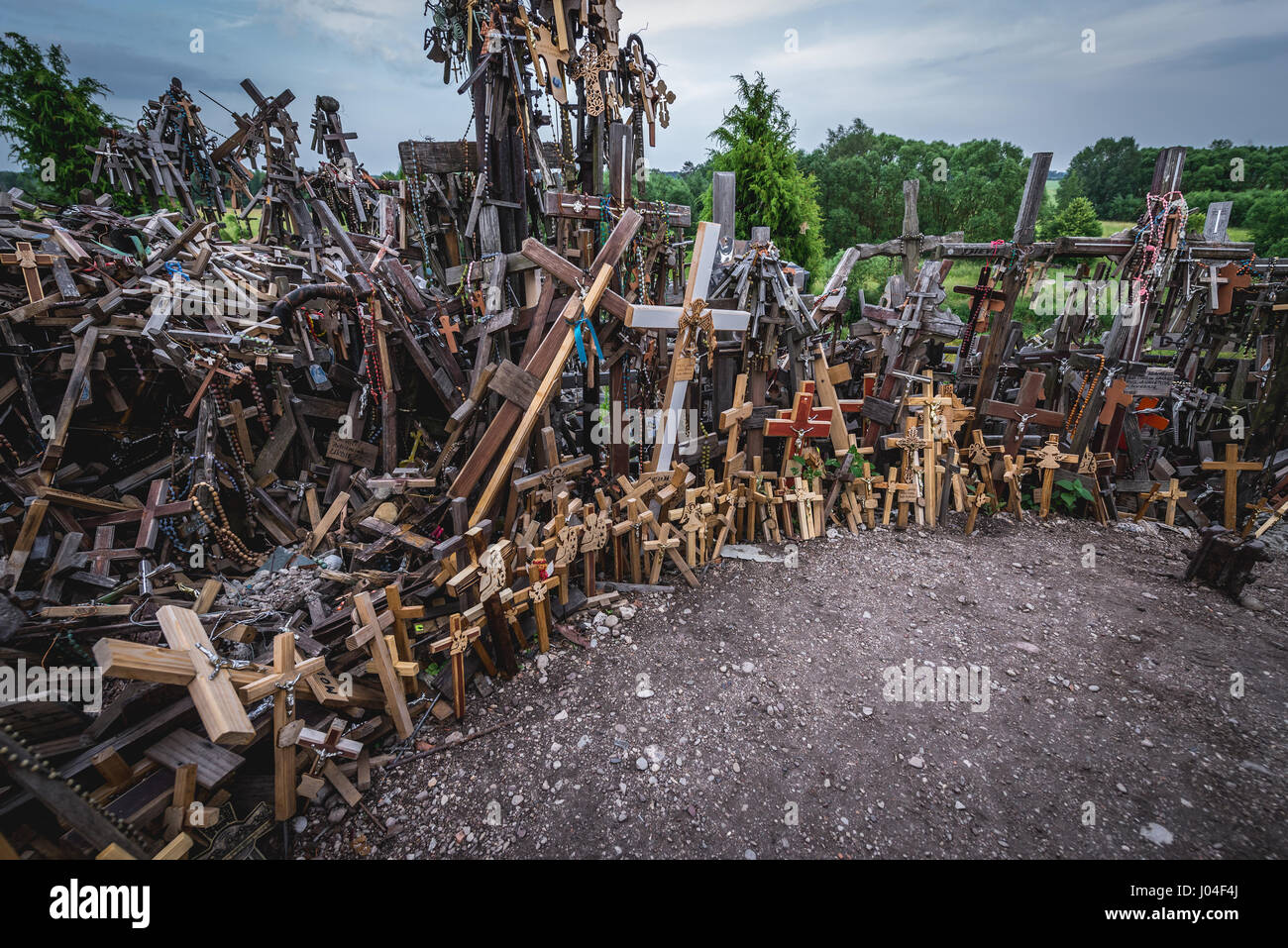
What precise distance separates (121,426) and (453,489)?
3223 mm

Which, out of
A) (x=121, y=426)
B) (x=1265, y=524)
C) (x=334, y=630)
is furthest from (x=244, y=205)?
(x=1265, y=524)

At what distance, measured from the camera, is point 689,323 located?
5137 millimetres

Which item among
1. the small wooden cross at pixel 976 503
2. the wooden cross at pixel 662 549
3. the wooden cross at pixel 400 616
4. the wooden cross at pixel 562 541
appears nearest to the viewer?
the wooden cross at pixel 400 616

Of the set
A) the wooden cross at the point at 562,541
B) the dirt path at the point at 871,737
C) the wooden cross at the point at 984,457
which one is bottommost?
the dirt path at the point at 871,737

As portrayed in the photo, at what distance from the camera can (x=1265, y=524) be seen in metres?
5.80

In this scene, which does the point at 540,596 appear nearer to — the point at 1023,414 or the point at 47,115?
the point at 1023,414

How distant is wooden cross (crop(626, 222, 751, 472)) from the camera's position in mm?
5066

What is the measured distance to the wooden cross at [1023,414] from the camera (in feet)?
20.7

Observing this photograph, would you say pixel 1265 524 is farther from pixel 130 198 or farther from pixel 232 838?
pixel 130 198

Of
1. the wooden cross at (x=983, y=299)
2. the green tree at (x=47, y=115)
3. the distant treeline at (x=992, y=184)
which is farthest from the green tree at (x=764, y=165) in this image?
the green tree at (x=47, y=115)

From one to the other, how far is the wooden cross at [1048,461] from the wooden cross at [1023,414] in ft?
0.63

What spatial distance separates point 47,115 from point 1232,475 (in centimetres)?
2442

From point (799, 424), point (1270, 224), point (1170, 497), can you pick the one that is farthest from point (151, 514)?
point (1270, 224)

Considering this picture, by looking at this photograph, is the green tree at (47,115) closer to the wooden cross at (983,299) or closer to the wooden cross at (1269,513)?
the wooden cross at (983,299)
